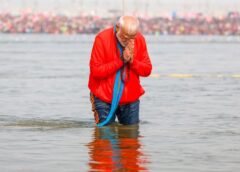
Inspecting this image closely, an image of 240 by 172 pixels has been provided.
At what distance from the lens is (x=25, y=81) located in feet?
86.0

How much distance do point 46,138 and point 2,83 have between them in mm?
12376

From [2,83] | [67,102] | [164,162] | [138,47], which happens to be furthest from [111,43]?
[2,83]

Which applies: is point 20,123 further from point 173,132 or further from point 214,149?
point 214,149

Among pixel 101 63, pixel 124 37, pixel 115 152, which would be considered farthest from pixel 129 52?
pixel 115 152

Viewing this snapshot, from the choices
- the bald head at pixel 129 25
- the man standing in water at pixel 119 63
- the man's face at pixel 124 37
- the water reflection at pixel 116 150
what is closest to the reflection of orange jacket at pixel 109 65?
the man standing in water at pixel 119 63

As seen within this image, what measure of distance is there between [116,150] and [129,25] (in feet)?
4.29

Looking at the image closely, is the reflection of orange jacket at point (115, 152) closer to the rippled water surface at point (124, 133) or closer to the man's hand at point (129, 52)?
the rippled water surface at point (124, 133)

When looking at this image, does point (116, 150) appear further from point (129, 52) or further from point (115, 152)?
point (129, 52)

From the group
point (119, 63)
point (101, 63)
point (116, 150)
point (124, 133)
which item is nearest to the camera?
point (116, 150)

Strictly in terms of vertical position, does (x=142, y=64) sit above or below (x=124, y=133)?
above

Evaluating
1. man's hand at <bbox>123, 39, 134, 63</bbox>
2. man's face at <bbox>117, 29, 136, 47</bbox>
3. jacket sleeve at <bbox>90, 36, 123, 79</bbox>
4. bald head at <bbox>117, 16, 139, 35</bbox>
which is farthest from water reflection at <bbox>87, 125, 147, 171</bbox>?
bald head at <bbox>117, 16, 139, 35</bbox>

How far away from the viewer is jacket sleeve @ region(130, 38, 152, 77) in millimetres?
12680

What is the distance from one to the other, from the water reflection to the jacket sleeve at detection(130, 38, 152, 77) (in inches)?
28.0

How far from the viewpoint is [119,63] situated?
41.4ft
